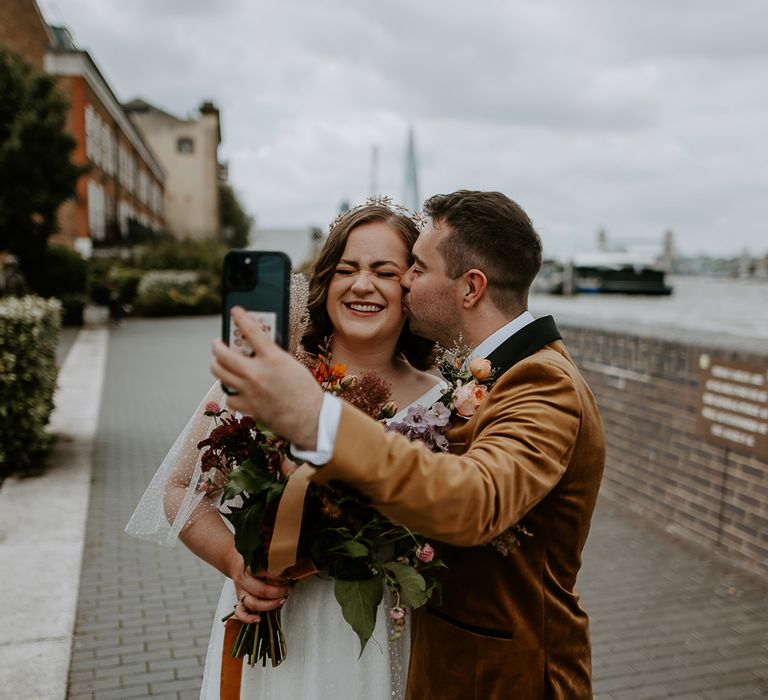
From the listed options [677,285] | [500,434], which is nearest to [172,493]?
[500,434]

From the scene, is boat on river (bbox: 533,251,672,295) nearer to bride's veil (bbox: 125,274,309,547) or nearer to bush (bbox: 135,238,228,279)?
bush (bbox: 135,238,228,279)

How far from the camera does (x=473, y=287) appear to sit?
74.5 inches

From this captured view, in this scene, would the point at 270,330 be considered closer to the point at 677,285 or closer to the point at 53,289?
the point at 53,289

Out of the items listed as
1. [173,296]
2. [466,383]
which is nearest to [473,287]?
[466,383]

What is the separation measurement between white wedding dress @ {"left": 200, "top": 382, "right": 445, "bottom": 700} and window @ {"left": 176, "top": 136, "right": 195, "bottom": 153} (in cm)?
6277

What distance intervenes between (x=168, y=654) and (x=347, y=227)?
117 inches

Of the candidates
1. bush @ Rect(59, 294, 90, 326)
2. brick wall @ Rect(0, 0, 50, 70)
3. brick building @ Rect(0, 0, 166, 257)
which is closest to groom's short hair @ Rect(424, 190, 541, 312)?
brick building @ Rect(0, 0, 166, 257)

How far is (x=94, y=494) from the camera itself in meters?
7.07

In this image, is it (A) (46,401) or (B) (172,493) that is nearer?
(B) (172,493)

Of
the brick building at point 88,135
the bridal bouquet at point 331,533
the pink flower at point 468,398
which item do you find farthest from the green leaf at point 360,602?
the brick building at point 88,135

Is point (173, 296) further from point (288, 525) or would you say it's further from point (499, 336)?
point (288, 525)

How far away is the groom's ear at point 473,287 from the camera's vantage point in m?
1.88

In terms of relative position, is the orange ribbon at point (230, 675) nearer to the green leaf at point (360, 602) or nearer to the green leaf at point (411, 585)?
the green leaf at point (360, 602)

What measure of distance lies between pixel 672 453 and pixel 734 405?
3.05 feet
